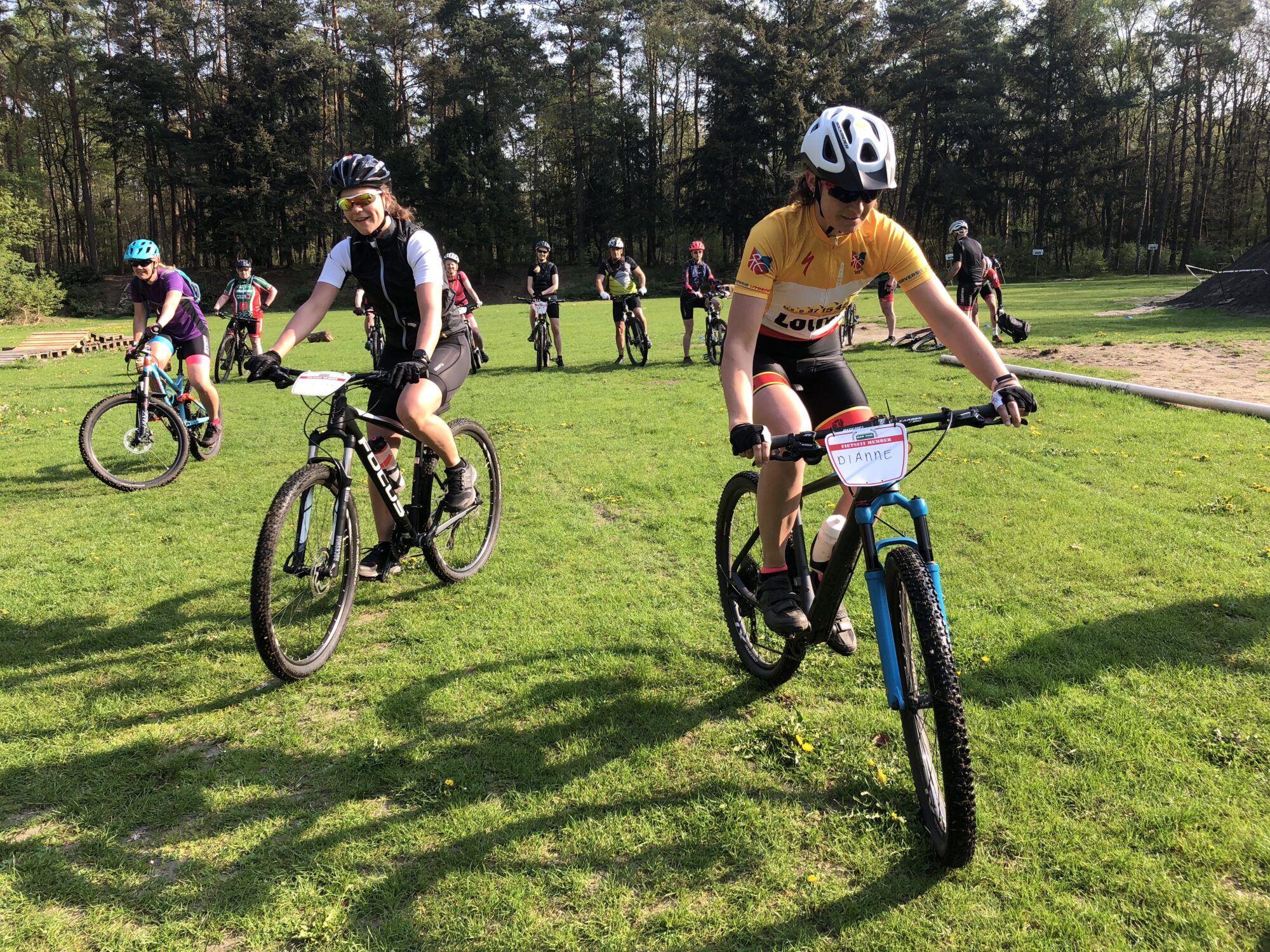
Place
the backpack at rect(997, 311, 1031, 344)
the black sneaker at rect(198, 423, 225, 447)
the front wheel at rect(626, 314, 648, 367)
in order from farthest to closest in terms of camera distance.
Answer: the front wheel at rect(626, 314, 648, 367)
the backpack at rect(997, 311, 1031, 344)
the black sneaker at rect(198, 423, 225, 447)

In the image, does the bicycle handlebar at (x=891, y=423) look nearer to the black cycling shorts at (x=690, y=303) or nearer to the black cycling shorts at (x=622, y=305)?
the black cycling shorts at (x=690, y=303)

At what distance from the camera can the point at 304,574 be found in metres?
3.55

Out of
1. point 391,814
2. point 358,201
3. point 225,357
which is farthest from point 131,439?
point 225,357

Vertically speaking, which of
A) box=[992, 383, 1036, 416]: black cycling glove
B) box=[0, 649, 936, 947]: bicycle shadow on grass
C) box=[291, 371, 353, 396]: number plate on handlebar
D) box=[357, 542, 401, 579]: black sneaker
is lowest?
box=[0, 649, 936, 947]: bicycle shadow on grass

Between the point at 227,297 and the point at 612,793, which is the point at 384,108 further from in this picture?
the point at 612,793

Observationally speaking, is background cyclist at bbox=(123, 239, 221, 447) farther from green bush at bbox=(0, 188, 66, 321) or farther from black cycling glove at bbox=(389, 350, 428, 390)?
green bush at bbox=(0, 188, 66, 321)

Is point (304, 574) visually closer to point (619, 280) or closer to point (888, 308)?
point (619, 280)

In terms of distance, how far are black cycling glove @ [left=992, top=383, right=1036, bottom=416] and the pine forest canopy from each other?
5029 cm

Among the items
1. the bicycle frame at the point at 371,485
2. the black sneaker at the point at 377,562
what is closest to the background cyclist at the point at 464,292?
the bicycle frame at the point at 371,485

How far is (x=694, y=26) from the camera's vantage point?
52906 mm

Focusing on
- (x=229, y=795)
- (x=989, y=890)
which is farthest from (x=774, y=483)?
(x=229, y=795)

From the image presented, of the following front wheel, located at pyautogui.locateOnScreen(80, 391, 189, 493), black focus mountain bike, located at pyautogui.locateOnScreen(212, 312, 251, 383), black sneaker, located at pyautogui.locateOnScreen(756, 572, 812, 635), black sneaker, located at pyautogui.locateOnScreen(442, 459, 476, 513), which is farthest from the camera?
black focus mountain bike, located at pyautogui.locateOnScreen(212, 312, 251, 383)


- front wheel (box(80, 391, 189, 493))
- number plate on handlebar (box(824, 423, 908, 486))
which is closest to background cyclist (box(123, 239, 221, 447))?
front wheel (box(80, 391, 189, 493))

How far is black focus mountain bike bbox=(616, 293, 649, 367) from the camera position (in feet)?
45.1
